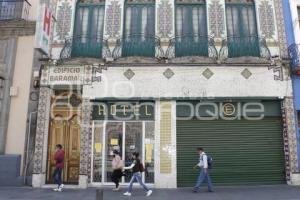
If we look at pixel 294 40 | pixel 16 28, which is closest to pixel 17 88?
pixel 16 28

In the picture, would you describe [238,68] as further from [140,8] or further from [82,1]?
[82,1]

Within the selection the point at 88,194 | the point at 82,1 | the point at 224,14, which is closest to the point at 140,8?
the point at 82,1

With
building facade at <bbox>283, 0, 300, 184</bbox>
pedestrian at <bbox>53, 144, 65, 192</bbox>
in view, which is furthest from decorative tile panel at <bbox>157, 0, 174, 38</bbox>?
pedestrian at <bbox>53, 144, 65, 192</bbox>

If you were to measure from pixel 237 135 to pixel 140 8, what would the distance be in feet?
21.1

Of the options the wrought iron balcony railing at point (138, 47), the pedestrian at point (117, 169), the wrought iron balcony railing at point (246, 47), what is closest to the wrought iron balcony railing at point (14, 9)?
the wrought iron balcony railing at point (138, 47)

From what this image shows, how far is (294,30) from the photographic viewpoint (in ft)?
44.1

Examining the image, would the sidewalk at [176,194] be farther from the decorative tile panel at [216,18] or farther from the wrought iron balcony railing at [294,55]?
the decorative tile panel at [216,18]

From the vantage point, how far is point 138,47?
13.3 m

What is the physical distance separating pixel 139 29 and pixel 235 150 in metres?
6.04

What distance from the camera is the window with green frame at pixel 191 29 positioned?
523 inches

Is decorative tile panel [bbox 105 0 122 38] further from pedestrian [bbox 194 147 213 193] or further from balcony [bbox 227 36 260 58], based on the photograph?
pedestrian [bbox 194 147 213 193]

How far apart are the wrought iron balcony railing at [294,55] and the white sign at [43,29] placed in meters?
9.29

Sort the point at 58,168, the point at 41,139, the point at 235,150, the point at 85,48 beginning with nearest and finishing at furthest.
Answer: the point at 58,168 → the point at 41,139 → the point at 235,150 → the point at 85,48

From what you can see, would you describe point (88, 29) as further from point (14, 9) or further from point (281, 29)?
point (281, 29)
